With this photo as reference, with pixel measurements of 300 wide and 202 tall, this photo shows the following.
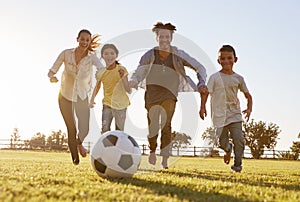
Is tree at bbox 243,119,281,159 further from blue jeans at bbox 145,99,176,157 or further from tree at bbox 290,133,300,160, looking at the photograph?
blue jeans at bbox 145,99,176,157

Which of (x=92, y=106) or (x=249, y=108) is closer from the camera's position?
(x=249, y=108)

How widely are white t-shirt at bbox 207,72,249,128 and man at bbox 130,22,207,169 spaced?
17.5 inches

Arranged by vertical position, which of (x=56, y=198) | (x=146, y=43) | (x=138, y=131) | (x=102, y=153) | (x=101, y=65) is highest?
(x=146, y=43)

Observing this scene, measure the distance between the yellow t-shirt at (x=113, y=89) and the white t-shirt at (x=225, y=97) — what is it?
67.5 inches

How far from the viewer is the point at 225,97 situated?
8258mm

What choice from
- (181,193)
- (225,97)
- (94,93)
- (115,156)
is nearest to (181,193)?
(181,193)

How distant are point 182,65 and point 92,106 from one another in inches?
80.3

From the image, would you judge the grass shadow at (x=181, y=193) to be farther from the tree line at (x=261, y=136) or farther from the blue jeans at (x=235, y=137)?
the tree line at (x=261, y=136)

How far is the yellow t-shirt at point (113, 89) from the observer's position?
8.62 metres

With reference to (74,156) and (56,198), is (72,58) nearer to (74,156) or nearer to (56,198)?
(74,156)

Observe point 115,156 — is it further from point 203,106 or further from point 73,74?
point 73,74

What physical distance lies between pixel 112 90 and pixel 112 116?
522 millimetres

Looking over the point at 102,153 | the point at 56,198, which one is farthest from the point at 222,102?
the point at 56,198

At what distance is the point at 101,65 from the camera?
26.8ft
